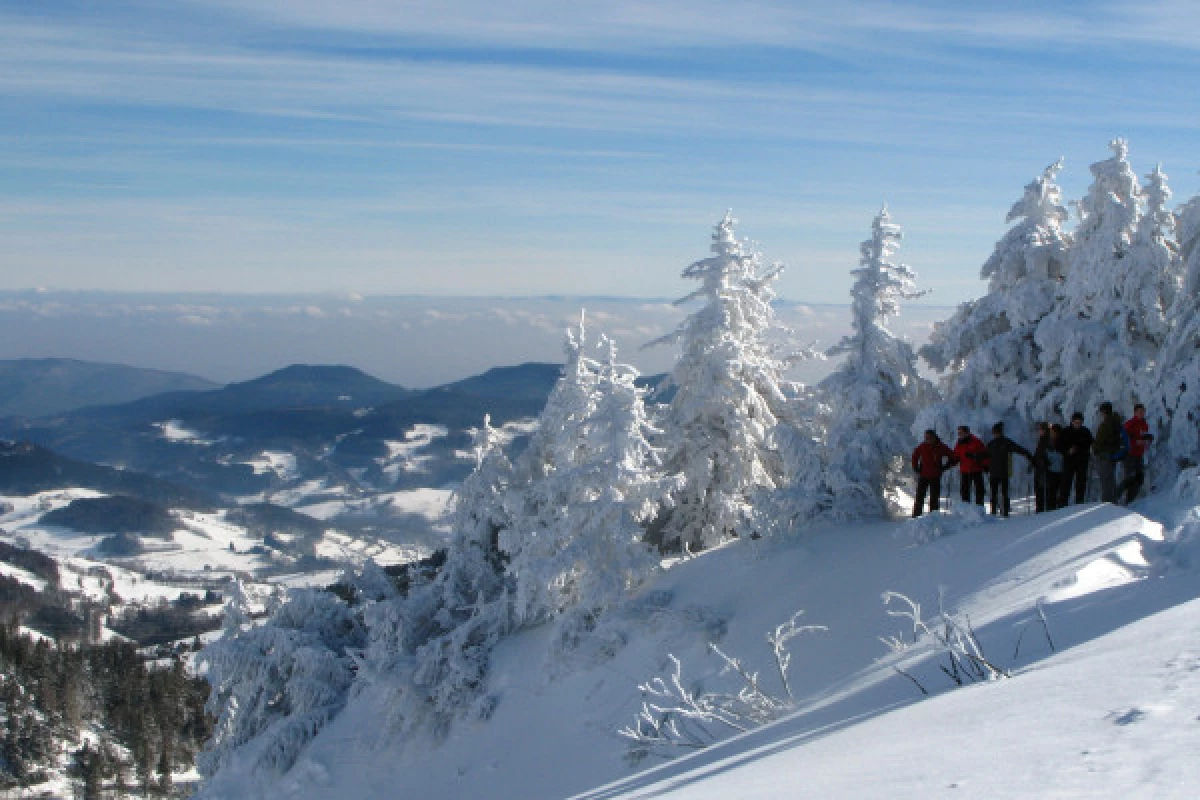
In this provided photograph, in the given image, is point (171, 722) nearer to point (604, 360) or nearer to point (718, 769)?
point (604, 360)

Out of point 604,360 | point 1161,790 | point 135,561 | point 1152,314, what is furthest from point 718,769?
point 135,561

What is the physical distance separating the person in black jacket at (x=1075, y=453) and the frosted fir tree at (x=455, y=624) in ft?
41.5

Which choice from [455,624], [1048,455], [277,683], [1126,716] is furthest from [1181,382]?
[277,683]

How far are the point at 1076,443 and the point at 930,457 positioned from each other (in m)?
2.54

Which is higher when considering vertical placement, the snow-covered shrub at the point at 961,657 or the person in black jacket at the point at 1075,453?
the person in black jacket at the point at 1075,453

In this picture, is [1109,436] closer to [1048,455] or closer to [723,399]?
[1048,455]

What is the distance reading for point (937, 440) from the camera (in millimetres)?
18062

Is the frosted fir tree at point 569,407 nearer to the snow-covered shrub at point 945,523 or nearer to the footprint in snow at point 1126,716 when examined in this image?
the snow-covered shrub at point 945,523

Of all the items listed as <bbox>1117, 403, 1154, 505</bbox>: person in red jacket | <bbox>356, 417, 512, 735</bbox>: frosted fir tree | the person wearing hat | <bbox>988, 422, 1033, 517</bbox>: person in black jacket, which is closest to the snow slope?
<bbox>356, 417, 512, 735</bbox>: frosted fir tree

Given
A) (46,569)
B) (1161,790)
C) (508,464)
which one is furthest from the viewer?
(46,569)

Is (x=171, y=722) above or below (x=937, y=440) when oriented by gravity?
below

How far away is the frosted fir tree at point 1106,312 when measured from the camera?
1939cm

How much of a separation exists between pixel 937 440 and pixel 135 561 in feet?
678

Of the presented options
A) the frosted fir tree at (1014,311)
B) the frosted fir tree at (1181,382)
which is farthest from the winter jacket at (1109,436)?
the frosted fir tree at (1014,311)
